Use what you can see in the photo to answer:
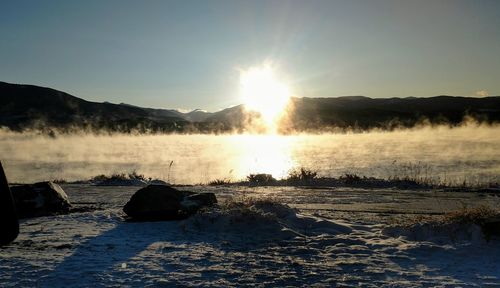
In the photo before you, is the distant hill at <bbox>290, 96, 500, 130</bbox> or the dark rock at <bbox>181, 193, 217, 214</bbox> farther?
the distant hill at <bbox>290, 96, 500, 130</bbox>

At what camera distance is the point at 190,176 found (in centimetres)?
3109

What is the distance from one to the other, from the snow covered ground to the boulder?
450 millimetres

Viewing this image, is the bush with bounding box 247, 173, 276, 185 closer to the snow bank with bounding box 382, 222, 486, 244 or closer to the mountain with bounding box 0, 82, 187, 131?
the snow bank with bounding box 382, 222, 486, 244

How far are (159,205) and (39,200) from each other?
3.22m

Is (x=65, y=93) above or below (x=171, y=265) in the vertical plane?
above

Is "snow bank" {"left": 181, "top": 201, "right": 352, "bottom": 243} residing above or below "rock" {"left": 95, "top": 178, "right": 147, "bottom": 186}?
above

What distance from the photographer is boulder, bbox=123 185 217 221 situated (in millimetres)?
11602

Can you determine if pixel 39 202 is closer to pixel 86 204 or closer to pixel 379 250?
pixel 86 204

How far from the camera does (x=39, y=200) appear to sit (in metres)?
12.7

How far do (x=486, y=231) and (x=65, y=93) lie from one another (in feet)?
410

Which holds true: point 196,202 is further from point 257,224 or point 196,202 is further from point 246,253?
point 246,253

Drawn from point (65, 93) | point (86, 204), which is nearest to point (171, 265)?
point (86, 204)

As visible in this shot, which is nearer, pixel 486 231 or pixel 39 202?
pixel 486 231

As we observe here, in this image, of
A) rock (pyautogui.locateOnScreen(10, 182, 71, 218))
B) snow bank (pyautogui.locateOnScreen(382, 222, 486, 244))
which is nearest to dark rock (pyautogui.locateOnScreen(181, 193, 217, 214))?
rock (pyautogui.locateOnScreen(10, 182, 71, 218))
